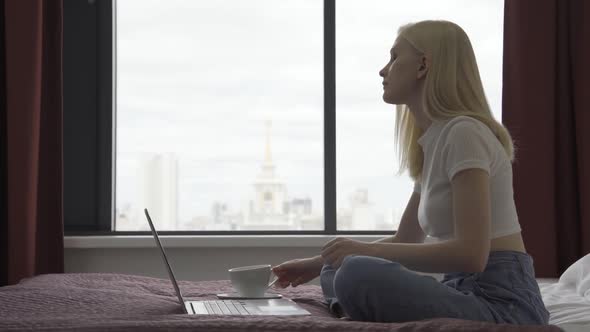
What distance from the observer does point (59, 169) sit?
3.25 metres

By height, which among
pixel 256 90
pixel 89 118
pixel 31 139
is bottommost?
pixel 31 139

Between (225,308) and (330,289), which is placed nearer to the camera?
(225,308)

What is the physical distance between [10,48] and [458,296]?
2.38 metres

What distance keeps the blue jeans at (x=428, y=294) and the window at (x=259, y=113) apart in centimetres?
204

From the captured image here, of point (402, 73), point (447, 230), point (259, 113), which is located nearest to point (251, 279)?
point (447, 230)

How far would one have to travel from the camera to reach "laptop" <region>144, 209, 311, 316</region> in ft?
4.94

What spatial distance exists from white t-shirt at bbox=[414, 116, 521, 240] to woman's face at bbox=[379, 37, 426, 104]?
4.5 inches

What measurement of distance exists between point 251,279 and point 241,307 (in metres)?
0.19

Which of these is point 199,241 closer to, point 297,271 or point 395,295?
point 297,271

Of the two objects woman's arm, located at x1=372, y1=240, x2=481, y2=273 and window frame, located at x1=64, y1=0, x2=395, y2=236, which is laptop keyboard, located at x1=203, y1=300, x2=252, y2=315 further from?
window frame, located at x1=64, y1=0, x2=395, y2=236

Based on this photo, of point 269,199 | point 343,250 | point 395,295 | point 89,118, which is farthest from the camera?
point 269,199

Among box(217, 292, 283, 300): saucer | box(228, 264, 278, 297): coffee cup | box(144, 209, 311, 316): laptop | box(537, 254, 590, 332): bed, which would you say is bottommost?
box(537, 254, 590, 332): bed

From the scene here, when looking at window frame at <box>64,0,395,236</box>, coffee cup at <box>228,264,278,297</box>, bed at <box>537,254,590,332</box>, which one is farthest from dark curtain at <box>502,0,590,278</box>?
Answer: coffee cup at <box>228,264,278,297</box>

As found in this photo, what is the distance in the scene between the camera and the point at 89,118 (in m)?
3.46
